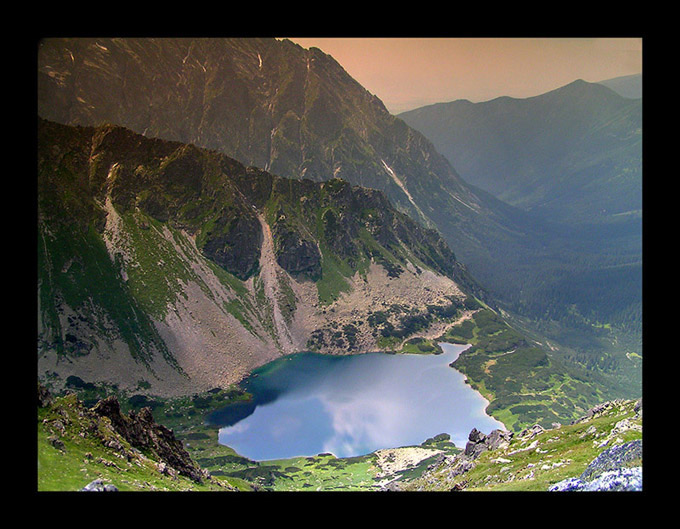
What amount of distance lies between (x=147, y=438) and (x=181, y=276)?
122 m

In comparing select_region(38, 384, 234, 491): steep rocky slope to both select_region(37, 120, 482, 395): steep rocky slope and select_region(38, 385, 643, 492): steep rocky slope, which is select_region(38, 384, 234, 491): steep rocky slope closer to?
select_region(38, 385, 643, 492): steep rocky slope

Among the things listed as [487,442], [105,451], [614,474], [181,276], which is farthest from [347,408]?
[614,474]

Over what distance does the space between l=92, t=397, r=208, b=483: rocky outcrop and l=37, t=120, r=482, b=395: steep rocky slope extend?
8864 cm

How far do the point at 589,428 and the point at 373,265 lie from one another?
538ft

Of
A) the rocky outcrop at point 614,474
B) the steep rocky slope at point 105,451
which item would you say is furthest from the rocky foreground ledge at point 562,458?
the steep rocky slope at point 105,451

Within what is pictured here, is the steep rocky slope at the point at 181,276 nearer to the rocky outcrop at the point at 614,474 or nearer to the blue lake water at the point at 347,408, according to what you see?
the blue lake water at the point at 347,408

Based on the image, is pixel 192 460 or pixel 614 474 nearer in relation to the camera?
pixel 614 474

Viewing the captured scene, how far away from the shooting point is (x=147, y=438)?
35.2 m

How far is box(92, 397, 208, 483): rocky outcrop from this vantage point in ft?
111

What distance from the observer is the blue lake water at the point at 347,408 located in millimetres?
100812

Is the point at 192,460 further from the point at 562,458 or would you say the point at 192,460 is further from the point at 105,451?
the point at 562,458

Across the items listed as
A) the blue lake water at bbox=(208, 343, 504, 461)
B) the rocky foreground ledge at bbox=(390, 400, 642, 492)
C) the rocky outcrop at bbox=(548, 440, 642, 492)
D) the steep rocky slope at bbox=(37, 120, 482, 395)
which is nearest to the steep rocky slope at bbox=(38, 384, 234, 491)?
the rocky outcrop at bbox=(548, 440, 642, 492)
